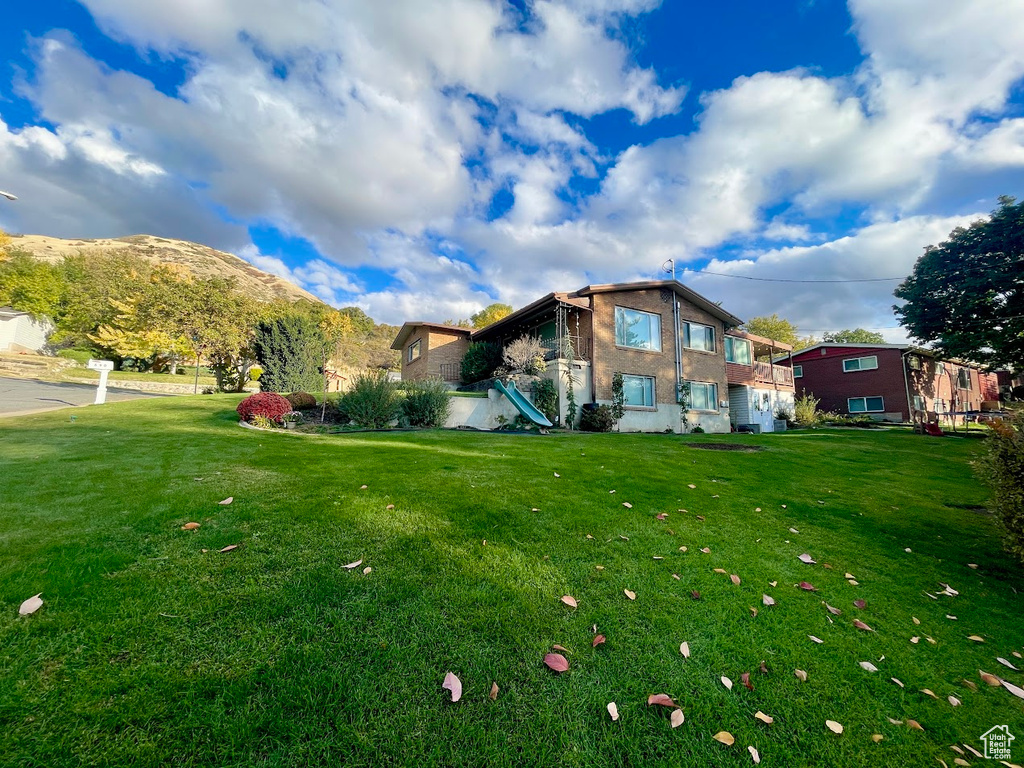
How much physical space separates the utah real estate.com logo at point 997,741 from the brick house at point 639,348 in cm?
1336

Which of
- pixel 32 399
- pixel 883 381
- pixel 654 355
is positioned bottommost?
pixel 32 399

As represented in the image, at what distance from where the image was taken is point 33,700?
1.64 meters

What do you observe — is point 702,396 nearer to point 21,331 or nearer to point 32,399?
point 32,399

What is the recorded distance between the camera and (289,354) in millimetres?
18156

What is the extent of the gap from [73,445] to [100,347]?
30.0 meters

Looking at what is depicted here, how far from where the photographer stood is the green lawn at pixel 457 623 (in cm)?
168

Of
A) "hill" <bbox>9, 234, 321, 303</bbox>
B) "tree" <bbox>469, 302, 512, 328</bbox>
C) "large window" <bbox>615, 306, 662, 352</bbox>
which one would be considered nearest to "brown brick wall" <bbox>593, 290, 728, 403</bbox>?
"large window" <bbox>615, 306, 662, 352</bbox>

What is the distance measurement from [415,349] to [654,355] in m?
14.1

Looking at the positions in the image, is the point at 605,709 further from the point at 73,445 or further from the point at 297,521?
the point at 73,445

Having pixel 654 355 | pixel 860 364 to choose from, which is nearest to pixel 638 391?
pixel 654 355

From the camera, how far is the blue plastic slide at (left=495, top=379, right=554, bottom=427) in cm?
1388

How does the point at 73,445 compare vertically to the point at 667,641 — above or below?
above

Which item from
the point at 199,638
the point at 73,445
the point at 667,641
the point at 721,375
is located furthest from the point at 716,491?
the point at 721,375

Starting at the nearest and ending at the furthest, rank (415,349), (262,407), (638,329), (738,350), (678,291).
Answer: (262,407) < (638,329) < (678,291) < (738,350) < (415,349)
